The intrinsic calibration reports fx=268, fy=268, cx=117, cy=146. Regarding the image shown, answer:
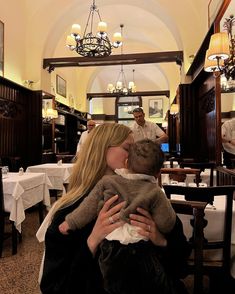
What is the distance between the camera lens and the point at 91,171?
1.14 metres

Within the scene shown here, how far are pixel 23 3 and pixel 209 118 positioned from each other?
574 centimetres

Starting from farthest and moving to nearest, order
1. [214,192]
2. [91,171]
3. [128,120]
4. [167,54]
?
[128,120]
[167,54]
[214,192]
[91,171]

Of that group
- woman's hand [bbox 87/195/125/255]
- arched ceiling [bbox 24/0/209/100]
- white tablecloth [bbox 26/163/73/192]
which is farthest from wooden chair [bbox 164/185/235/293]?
arched ceiling [bbox 24/0/209/100]

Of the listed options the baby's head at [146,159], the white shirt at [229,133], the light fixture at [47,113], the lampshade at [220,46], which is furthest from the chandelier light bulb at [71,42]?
the baby's head at [146,159]

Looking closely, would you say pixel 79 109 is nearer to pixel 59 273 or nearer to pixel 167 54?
pixel 167 54

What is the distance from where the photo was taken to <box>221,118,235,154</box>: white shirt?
139 inches

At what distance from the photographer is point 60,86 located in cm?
992

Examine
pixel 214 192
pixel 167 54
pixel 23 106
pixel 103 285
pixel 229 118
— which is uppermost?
pixel 167 54

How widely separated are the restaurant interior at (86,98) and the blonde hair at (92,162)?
602mm

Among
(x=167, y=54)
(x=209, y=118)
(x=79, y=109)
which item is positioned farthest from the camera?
(x=79, y=109)

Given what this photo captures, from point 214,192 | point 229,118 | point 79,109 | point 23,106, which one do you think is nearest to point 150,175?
point 214,192

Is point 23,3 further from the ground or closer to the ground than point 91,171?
further from the ground

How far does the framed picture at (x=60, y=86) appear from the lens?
9.66 metres

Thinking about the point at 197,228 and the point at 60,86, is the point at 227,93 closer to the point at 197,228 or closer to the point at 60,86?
the point at 197,228
